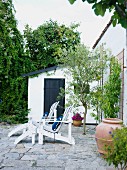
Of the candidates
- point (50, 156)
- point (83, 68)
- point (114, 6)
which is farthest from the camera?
point (83, 68)

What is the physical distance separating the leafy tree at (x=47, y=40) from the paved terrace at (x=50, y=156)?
634 cm

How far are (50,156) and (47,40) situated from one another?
372 inches

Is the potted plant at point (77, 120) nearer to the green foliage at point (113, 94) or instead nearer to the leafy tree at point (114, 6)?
the green foliage at point (113, 94)

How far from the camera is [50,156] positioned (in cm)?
536

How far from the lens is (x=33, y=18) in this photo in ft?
46.9

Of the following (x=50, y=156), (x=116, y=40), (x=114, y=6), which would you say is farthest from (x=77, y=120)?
(x=114, y=6)

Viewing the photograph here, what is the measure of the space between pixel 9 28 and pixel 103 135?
25.1 feet

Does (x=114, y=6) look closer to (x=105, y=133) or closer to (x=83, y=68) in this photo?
(x=105, y=133)

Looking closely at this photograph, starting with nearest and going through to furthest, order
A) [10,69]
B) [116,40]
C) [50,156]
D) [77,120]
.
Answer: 1. [50,156]
2. [116,40]
3. [77,120]
4. [10,69]

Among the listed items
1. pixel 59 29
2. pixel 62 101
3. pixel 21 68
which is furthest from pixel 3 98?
pixel 59 29

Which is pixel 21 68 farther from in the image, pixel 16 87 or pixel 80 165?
pixel 80 165

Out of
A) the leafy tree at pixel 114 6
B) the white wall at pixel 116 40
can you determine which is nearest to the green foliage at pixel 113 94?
the white wall at pixel 116 40

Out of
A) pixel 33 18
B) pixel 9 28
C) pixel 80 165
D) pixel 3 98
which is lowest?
pixel 80 165

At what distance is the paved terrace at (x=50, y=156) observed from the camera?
15.3 ft
